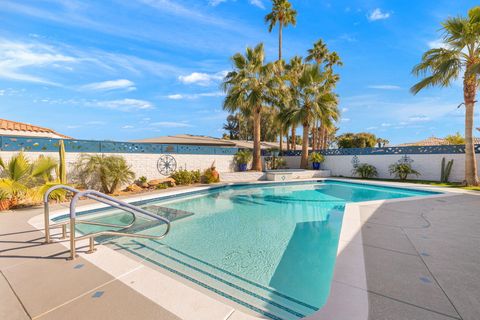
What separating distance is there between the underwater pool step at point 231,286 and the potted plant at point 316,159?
50.3 feet

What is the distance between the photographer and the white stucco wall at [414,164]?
12.7 metres

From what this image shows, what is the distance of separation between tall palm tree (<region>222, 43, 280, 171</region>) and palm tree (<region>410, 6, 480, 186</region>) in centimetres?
829

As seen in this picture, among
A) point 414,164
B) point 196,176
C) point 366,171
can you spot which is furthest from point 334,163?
point 196,176

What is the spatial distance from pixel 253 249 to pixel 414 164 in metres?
14.6

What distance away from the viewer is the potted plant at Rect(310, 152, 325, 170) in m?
17.7

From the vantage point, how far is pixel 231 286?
126 inches

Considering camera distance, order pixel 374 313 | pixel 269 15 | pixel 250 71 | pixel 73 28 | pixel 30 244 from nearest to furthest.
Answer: pixel 374 313, pixel 30 244, pixel 73 28, pixel 250 71, pixel 269 15

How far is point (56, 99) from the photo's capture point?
13516 millimetres

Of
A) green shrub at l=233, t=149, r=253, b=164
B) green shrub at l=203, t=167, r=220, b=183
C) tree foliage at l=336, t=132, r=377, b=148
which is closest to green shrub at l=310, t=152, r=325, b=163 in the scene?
green shrub at l=233, t=149, r=253, b=164

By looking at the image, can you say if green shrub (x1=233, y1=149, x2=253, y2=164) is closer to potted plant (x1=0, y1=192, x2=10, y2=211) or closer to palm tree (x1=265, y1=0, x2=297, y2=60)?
palm tree (x1=265, y1=0, x2=297, y2=60)

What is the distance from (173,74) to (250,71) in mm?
5618

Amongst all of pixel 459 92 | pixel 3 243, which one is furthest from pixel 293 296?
pixel 459 92

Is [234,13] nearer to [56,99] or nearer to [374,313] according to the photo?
[56,99]

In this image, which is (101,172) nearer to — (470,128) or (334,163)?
(334,163)
